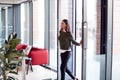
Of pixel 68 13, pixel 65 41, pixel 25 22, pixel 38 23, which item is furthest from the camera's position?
pixel 25 22

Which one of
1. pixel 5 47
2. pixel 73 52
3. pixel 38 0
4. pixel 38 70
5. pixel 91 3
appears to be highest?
pixel 38 0

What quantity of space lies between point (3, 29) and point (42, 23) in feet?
12.6

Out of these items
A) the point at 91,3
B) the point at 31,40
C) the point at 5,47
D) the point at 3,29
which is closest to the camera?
the point at 5,47

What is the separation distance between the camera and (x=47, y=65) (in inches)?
313

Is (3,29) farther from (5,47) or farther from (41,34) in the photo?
(5,47)

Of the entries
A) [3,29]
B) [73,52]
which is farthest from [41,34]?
[3,29]

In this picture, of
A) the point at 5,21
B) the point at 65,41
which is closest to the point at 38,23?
the point at 5,21

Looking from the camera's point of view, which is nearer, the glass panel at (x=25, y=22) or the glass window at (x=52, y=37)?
the glass window at (x=52, y=37)

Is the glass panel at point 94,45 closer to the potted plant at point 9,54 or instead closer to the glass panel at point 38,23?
the potted plant at point 9,54
